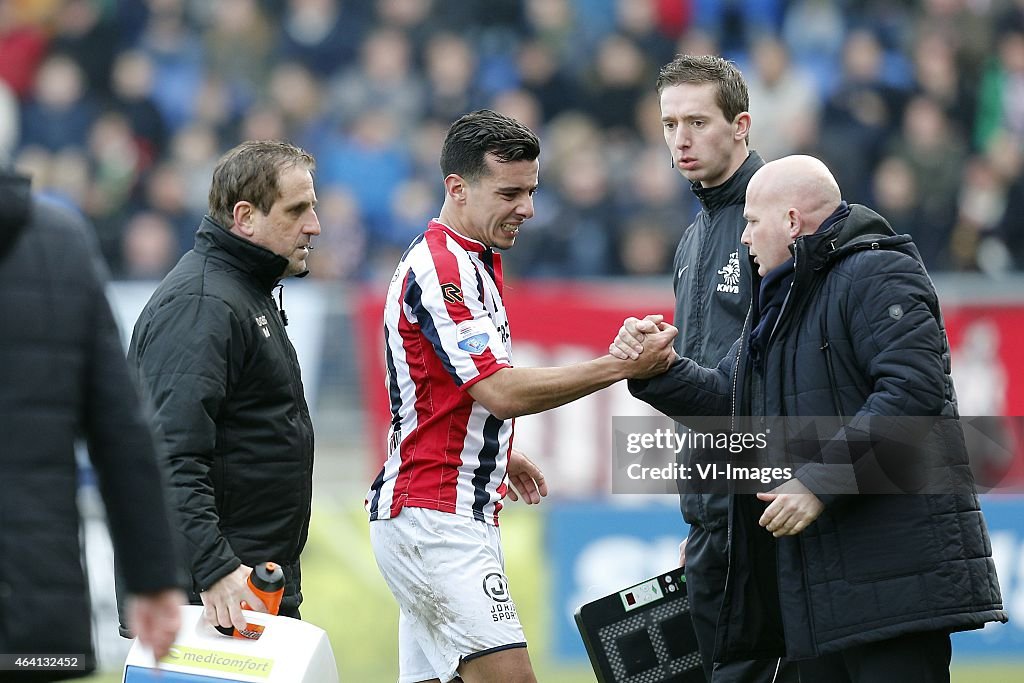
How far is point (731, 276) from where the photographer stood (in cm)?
526

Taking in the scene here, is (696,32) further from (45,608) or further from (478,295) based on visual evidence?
(45,608)

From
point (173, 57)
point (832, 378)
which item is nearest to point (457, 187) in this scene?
point (832, 378)

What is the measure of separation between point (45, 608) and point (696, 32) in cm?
1197

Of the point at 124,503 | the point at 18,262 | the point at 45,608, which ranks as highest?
the point at 18,262

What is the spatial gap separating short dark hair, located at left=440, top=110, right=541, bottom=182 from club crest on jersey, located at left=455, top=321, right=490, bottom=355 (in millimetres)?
528

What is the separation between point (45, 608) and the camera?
9.75ft

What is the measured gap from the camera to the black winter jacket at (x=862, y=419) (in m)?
4.16

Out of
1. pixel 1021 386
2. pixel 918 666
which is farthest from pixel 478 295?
pixel 1021 386

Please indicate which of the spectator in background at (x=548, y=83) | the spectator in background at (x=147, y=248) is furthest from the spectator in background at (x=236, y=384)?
the spectator in background at (x=548, y=83)

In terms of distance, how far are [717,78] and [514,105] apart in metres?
7.58

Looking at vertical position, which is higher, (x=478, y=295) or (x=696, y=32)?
(x=696, y=32)

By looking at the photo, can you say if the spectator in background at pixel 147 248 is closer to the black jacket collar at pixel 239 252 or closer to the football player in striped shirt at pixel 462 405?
the black jacket collar at pixel 239 252

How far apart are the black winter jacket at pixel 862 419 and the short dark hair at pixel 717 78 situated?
112cm

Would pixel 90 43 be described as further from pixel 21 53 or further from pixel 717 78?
pixel 717 78
